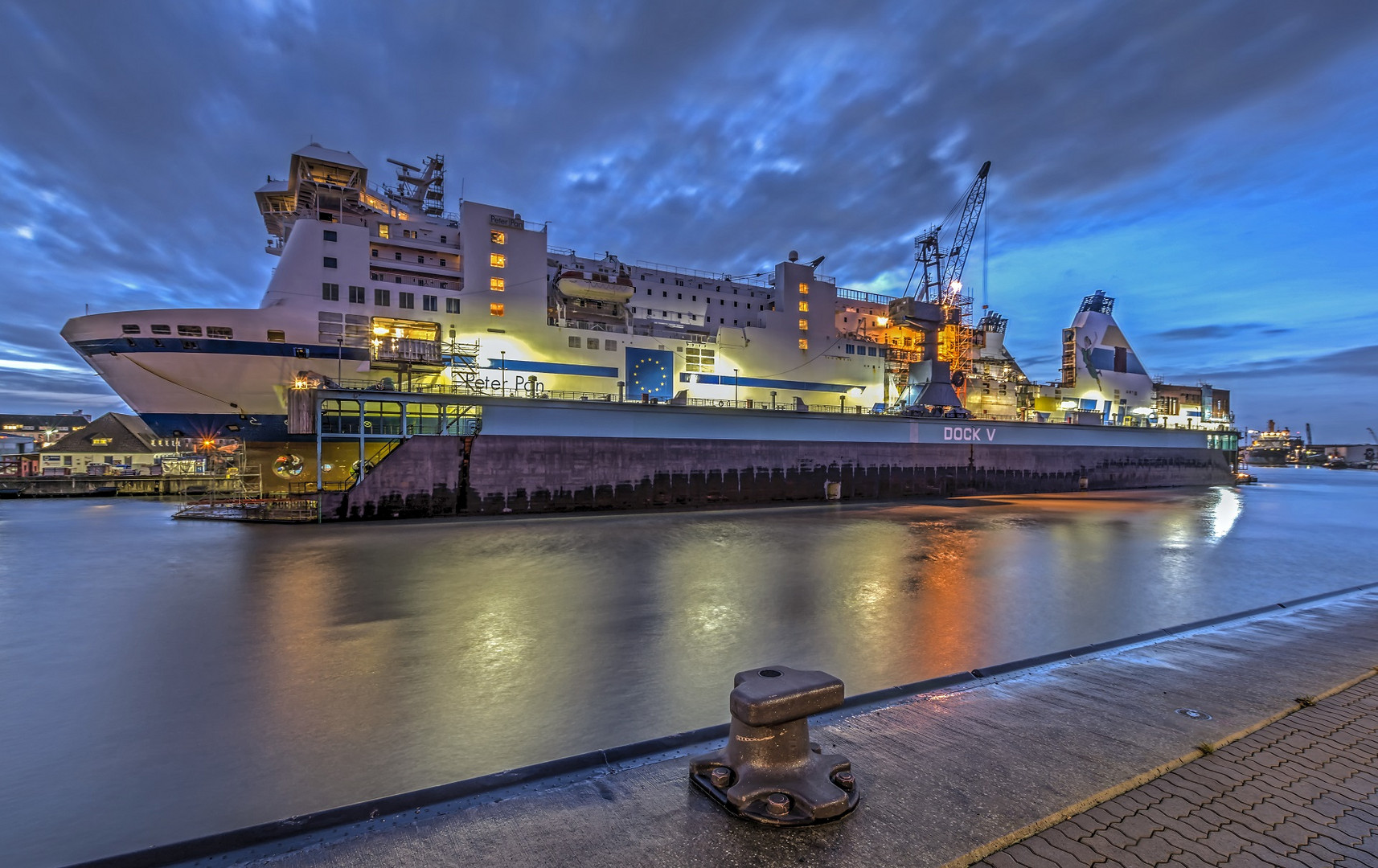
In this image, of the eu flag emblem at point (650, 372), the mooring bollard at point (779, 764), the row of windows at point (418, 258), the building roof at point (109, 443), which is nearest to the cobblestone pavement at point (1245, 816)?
the mooring bollard at point (779, 764)

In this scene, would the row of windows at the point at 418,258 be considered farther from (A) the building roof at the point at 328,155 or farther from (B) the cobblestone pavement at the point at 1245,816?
(B) the cobblestone pavement at the point at 1245,816

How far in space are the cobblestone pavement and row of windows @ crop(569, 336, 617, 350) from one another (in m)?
26.2

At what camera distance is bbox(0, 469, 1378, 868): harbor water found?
4332 millimetres

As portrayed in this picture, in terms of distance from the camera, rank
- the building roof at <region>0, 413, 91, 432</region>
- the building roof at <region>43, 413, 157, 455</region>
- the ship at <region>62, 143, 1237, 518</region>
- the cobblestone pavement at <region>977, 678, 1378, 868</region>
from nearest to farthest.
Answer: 1. the cobblestone pavement at <region>977, 678, 1378, 868</region>
2. the ship at <region>62, 143, 1237, 518</region>
3. the building roof at <region>43, 413, 157, 455</region>
4. the building roof at <region>0, 413, 91, 432</region>

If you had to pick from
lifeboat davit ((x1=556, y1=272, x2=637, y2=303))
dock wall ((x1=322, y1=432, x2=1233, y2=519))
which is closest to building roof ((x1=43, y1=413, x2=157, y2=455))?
lifeboat davit ((x1=556, y1=272, x2=637, y2=303))

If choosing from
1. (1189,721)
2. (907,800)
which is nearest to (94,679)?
(907,800)

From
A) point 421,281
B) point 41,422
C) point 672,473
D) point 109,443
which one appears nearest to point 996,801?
point 672,473

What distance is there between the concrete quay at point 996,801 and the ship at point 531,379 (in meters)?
17.3

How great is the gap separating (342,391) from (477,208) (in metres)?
12.3

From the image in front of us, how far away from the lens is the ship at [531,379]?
2003 centimetres

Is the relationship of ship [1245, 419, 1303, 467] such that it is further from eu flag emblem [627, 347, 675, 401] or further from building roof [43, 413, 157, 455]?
building roof [43, 413, 157, 455]

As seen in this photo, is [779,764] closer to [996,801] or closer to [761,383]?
[996,801]

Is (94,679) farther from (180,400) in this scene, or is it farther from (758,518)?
(180,400)

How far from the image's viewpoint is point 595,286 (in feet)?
93.5
